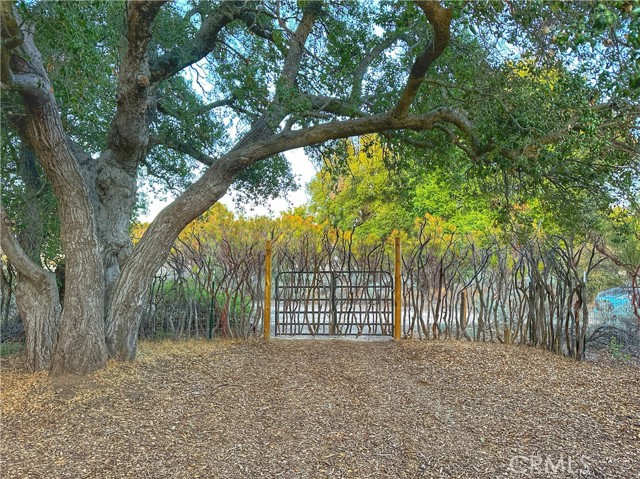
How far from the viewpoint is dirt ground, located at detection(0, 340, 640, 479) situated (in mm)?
2865

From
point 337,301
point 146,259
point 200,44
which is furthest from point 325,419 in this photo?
point 200,44

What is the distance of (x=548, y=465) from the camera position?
9.36ft

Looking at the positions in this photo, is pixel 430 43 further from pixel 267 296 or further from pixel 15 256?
pixel 15 256

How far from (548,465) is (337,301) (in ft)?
14.0

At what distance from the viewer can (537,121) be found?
3.95m

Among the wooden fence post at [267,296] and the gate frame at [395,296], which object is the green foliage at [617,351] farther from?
the wooden fence post at [267,296]

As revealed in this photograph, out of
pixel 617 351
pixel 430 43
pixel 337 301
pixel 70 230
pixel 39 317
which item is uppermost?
pixel 430 43

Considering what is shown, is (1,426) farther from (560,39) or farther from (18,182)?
(560,39)

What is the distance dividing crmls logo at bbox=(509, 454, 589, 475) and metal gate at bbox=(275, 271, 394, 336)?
3.84 m

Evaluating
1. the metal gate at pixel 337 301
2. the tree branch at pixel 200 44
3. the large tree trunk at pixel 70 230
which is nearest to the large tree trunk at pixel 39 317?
the large tree trunk at pixel 70 230

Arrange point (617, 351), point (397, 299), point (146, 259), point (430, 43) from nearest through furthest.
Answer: point (430, 43), point (146, 259), point (617, 351), point (397, 299)

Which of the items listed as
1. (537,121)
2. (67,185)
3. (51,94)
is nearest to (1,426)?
(67,185)

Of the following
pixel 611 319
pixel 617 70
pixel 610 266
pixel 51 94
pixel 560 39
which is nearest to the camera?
pixel 560 39

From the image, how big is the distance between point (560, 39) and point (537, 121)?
157 cm
